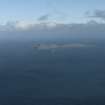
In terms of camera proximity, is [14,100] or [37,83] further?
[37,83]

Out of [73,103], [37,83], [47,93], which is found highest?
[37,83]

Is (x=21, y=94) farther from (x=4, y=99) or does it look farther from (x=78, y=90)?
(x=78, y=90)

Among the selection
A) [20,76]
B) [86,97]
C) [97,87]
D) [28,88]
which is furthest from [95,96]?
[20,76]

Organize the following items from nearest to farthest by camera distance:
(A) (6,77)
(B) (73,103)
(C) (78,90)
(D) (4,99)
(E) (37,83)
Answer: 1. (B) (73,103)
2. (D) (4,99)
3. (C) (78,90)
4. (E) (37,83)
5. (A) (6,77)

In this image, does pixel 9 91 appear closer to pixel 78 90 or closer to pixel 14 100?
pixel 14 100

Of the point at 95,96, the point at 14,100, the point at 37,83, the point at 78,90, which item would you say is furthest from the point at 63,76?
the point at 14,100

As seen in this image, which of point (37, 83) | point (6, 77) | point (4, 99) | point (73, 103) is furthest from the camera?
point (6, 77)

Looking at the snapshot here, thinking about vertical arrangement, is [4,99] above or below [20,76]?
below

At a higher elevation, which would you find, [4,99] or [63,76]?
[63,76]

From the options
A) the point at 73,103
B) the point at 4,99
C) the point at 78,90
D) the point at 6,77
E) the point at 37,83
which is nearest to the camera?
the point at 73,103
